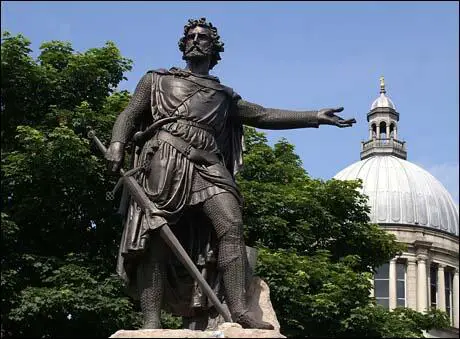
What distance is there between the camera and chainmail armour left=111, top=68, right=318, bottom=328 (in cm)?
876

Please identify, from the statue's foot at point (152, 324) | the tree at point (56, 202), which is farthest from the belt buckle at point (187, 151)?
the tree at point (56, 202)

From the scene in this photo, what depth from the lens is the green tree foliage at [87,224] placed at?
77.1 feet

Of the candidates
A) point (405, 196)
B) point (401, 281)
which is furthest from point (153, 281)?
point (405, 196)

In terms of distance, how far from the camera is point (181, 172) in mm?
8914

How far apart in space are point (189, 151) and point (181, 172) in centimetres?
22

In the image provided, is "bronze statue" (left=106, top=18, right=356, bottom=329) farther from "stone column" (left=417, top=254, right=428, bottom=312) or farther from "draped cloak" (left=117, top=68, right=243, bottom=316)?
"stone column" (left=417, top=254, right=428, bottom=312)

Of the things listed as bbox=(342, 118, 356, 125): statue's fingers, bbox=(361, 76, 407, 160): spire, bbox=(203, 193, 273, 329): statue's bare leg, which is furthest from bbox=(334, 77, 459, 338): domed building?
bbox=(203, 193, 273, 329): statue's bare leg

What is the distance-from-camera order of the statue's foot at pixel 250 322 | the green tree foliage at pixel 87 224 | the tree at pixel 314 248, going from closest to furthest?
1. the statue's foot at pixel 250 322
2. the green tree foliage at pixel 87 224
3. the tree at pixel 314 248

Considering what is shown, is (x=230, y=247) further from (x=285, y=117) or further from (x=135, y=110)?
(x=135, y=110)

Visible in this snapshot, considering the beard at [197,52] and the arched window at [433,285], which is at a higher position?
the arched window at [433,285]

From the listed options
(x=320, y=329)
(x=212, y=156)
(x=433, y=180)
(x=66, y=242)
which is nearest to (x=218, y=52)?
(x=212, y=156)

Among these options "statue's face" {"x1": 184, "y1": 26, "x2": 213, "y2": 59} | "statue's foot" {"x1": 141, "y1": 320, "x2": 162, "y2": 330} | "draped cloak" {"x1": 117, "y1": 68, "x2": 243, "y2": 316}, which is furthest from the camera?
"statue's face" {"x1": 184, "y1": 26, "x2": 213, "y2": 59}

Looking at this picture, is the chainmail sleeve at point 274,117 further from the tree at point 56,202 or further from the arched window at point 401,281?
the arched window at point 401,281

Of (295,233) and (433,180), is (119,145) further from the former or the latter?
(433,180)
